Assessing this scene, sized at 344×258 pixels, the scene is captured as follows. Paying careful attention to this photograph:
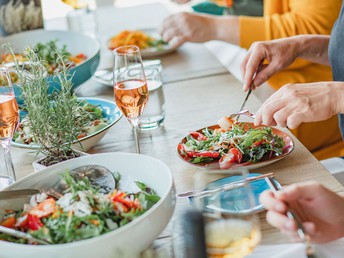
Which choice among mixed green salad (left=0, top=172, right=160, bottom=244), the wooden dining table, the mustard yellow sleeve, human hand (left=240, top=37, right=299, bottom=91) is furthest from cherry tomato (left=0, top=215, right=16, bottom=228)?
the mustard yellow sleeve

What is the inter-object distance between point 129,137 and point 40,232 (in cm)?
67

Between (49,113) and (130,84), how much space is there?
0.21 m

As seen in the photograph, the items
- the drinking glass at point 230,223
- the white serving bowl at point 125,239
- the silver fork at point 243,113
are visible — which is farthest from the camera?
the silver fork at point 243,113

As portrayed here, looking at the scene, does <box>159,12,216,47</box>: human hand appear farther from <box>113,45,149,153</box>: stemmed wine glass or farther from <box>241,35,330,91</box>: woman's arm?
<box>113,45,149,153</box>: stemmed wine glass

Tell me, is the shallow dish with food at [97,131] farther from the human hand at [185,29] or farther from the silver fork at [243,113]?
the human hand at [185,29]

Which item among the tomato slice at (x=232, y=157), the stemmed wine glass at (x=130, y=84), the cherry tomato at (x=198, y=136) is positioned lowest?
the cherry tomato at (x=198, y=136)

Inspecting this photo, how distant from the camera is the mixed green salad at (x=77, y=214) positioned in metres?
0.88

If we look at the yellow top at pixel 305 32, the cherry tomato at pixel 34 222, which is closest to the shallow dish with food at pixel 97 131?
the cherry tomato at pixel 34 222

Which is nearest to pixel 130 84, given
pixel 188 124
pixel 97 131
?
pixel 97 131

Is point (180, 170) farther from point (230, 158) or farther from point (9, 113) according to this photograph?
point (9, 113)

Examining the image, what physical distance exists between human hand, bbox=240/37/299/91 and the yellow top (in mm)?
358

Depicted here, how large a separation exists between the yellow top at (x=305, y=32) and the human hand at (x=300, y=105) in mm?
706

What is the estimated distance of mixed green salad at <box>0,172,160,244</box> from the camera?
2.88 feet

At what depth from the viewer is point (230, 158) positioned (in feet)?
4.12
